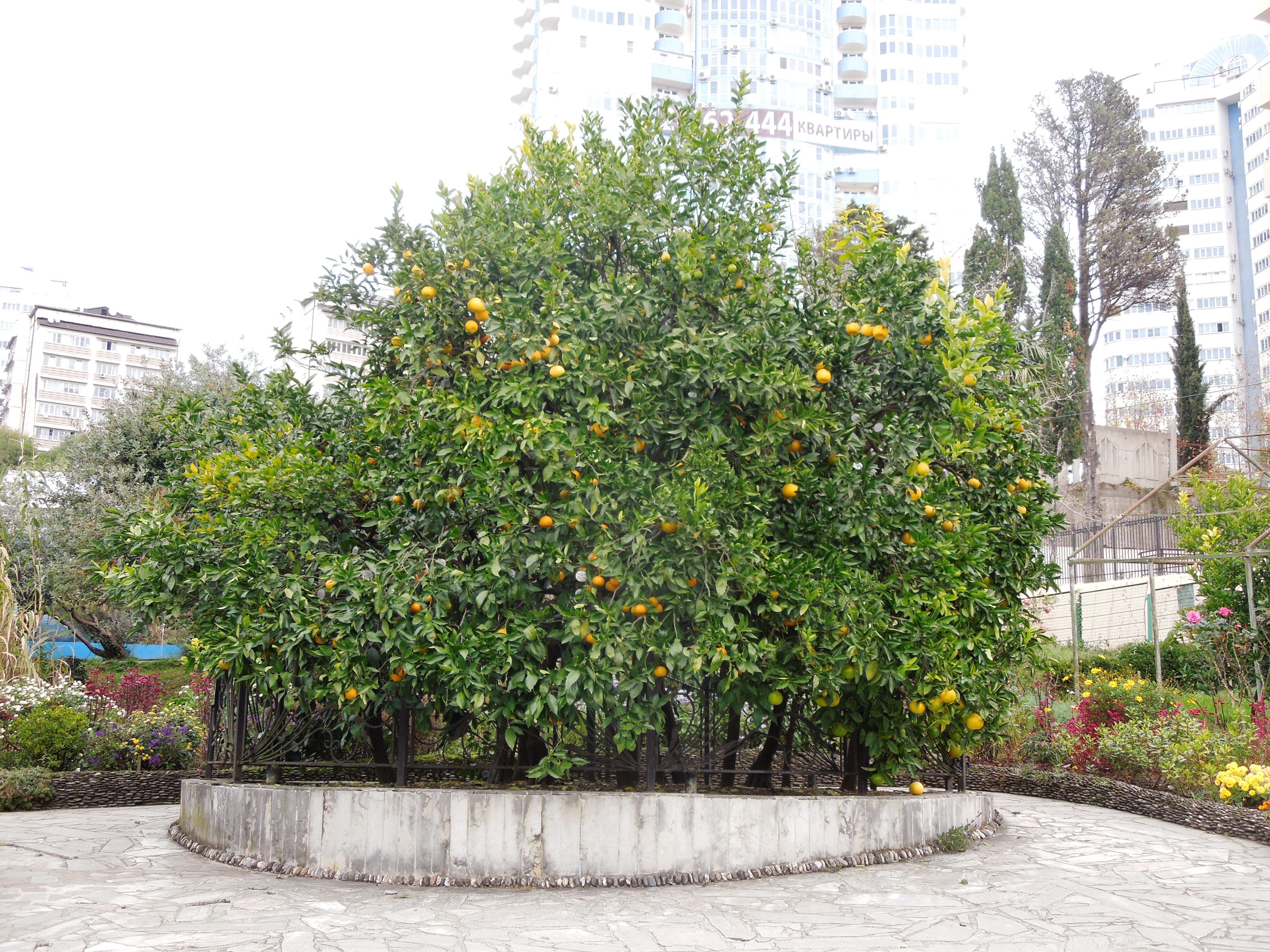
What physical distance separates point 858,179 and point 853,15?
13.8 metres

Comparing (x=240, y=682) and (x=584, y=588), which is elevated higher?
(x=584, y=588)

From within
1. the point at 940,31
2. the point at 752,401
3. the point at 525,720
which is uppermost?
the point at 940,31

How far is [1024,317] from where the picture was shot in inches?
1233

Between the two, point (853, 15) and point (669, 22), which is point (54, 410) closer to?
point (669, 22)

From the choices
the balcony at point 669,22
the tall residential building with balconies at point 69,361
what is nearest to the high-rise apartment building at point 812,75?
the balcony at point 669,22

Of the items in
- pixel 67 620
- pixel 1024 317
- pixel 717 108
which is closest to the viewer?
pixel 67 620

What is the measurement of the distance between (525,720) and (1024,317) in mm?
29420

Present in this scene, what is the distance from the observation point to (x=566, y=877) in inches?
248

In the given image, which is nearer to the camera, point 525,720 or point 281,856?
point 525,720

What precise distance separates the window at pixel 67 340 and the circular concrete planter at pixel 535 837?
98329 mm

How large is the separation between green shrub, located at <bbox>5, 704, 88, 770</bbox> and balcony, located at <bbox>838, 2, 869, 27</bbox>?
81.8 m

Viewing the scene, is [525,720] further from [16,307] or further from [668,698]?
[16,307]

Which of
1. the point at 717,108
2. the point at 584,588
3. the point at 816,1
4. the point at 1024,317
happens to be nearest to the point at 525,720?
the point at 584,588

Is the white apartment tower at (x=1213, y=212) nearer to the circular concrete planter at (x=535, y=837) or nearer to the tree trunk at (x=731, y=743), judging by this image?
the tree trunk at (x=731, y=743)
